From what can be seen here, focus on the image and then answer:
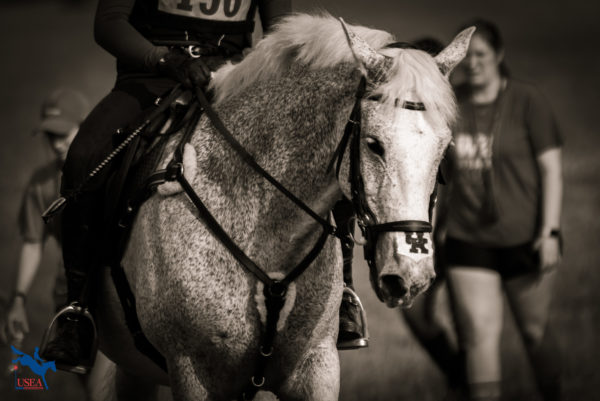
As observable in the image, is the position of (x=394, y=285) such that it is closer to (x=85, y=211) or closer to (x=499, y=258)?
(x=85, y=211)

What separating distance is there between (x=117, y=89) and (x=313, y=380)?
1766mm

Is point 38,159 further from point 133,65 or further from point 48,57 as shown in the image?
point 133,65

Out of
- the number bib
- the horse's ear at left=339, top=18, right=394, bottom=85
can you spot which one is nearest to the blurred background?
the number bib

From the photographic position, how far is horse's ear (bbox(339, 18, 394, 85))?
349 centimetres

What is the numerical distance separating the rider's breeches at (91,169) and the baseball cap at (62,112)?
235 centimetres

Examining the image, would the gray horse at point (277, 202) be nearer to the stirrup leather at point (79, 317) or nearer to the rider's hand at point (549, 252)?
the stirrup leather at point (79, 317)

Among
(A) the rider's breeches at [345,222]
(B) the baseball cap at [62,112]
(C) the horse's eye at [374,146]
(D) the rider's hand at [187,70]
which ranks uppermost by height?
(D) the rider's hand at [187,70]

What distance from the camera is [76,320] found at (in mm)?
4594

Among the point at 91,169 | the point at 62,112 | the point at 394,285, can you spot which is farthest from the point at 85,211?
the point at 62,112

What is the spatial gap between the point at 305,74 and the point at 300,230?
2.03 ft

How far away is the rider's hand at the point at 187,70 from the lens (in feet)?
13.7

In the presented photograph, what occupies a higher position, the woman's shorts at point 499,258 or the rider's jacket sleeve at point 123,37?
the rider's jacket sleeve at point 123,37

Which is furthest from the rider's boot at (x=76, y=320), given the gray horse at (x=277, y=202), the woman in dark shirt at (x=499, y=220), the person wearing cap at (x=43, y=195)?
the woman in dark shirt at (x=499, y=220)

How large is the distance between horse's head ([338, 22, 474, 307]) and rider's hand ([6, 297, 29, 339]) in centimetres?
351
